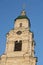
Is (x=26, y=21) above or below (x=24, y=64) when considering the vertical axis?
above

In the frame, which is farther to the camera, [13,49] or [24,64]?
[13,49]

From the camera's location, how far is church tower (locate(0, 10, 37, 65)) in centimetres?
4650

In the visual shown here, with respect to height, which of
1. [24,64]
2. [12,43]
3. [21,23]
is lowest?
[24,64]

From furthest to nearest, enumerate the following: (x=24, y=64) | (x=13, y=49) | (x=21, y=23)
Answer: (x=21, y=23) < (x=13, y=49) < (x=24, y=64)

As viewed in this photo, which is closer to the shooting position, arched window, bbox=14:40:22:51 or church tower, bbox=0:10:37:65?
church tower, bbox=0:10:37:65

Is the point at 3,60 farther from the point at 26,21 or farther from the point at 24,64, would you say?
the point at 26,21

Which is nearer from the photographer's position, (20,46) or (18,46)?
(20,46)

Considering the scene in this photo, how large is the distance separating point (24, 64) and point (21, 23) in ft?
31.8

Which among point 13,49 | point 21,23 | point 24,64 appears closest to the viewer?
point 24,64

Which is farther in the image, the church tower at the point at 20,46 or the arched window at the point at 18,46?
the arched window at the point at 18,46

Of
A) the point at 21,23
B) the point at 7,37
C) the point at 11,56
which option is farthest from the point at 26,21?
the point at 11,56

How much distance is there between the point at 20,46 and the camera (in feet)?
161

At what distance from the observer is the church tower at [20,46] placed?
46500 millimetres

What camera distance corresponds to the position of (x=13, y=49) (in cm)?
4878
